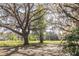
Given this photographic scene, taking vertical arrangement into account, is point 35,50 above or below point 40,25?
below

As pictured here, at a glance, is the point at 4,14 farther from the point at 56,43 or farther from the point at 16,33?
the point at 56,43

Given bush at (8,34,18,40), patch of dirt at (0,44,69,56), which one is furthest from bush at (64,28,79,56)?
bush at (8,34,18,40)

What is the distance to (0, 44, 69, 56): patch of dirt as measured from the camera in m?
1.86

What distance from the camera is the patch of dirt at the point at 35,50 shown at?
1862 millimetres

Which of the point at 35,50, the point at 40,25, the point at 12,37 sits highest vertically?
the point at 40,25

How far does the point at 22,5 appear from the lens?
6.22 feet

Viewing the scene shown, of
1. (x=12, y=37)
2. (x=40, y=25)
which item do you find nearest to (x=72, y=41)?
(x=40, y=25)

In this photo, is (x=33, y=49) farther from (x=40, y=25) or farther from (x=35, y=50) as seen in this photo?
(x=40, y=25)

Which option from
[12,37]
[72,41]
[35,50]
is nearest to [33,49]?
[35,50]

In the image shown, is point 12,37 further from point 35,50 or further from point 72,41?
point 72,41

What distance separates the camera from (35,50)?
1872mm

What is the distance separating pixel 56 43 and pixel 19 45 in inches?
13.4

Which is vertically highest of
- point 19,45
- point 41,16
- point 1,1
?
point 1,1

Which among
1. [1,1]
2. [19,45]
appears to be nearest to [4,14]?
[1,1]
